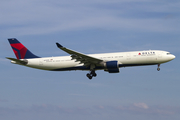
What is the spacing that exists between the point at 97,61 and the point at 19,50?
14.2m

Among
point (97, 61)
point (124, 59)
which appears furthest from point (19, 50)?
point (124, 59)

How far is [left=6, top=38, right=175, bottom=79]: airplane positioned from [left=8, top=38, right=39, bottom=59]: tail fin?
1333 millimetres

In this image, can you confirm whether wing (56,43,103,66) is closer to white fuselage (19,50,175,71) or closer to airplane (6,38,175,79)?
airplane (6,38,175,79)

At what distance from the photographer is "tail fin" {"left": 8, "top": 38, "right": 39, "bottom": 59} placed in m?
46.1

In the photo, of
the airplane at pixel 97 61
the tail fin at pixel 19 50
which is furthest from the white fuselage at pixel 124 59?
the tail fin at pixel 19 50

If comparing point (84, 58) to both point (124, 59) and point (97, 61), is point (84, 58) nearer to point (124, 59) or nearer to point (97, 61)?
point (97, 61)

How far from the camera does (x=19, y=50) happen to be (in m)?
46.8

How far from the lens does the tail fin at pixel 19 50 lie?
46.1 meters

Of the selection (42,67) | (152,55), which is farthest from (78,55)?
(152,55)

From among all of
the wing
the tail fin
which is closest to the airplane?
the wing

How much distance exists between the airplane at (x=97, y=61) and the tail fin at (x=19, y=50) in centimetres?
133

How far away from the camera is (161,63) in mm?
41625

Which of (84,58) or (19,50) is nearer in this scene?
(84,58)

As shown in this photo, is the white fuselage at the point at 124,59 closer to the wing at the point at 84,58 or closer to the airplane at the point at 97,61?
the airplane at the point at 97,61
